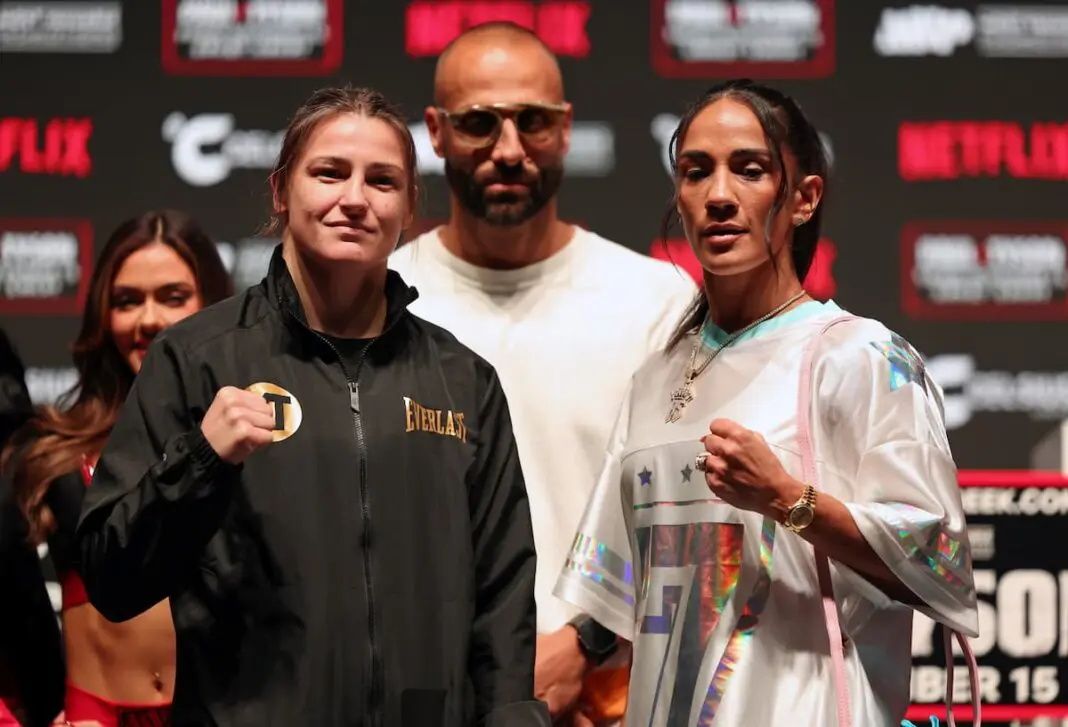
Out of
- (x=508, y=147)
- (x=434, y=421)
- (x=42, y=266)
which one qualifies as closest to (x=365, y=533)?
(x=434, y=421)

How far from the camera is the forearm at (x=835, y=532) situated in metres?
2.05

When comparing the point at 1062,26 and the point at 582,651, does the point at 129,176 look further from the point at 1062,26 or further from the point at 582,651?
the point at 1062,26

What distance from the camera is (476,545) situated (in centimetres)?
227

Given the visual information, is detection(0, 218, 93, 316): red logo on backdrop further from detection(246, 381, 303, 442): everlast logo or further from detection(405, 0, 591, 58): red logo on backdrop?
detection(246, 381, 303, 442): everlast logo

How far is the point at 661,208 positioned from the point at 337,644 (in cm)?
231

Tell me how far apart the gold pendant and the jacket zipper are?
1.56 feet

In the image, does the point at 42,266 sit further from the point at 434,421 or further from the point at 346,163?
the point at 434,421

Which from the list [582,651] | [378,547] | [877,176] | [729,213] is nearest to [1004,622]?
[877,176]

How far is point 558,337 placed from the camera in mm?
3076

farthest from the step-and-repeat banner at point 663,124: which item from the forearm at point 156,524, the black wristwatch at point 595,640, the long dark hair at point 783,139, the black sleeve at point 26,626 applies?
the forearm at point 156,524

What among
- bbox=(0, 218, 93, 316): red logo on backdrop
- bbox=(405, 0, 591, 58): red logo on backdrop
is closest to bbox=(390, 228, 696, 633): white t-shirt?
bbox=(405, 0, 591, 58): red logo on backdrop

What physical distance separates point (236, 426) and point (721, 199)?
0.80 meters

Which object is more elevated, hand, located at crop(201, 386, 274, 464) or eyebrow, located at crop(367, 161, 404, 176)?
eyebrow, located at crop(367, 161, 404, 176)

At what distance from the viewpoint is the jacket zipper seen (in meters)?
2.08
